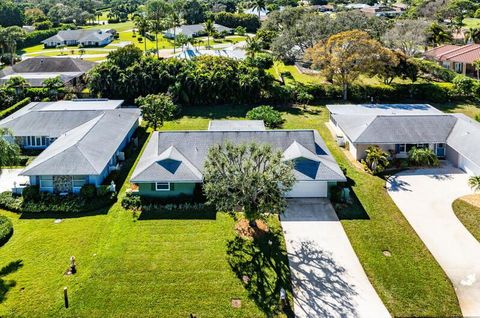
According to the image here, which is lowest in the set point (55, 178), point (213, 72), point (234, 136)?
point (55, 178)

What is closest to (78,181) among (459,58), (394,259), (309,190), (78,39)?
(309,190)

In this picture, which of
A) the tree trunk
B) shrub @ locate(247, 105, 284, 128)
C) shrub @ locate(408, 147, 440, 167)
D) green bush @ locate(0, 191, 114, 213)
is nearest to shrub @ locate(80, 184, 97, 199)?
green bush @ locate(0, 191, 114, 213)

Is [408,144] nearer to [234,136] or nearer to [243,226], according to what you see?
[234,136]

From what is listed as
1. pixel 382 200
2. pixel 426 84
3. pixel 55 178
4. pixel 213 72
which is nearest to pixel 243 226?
pixel 382 200

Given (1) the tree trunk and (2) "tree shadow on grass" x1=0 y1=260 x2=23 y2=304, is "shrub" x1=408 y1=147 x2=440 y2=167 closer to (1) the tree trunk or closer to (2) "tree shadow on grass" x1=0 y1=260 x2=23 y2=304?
(1) the tree trunk

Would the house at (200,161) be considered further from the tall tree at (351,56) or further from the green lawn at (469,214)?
the tall tree at (351,56)

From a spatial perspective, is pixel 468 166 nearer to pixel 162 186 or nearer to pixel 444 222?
pixel 444 222
